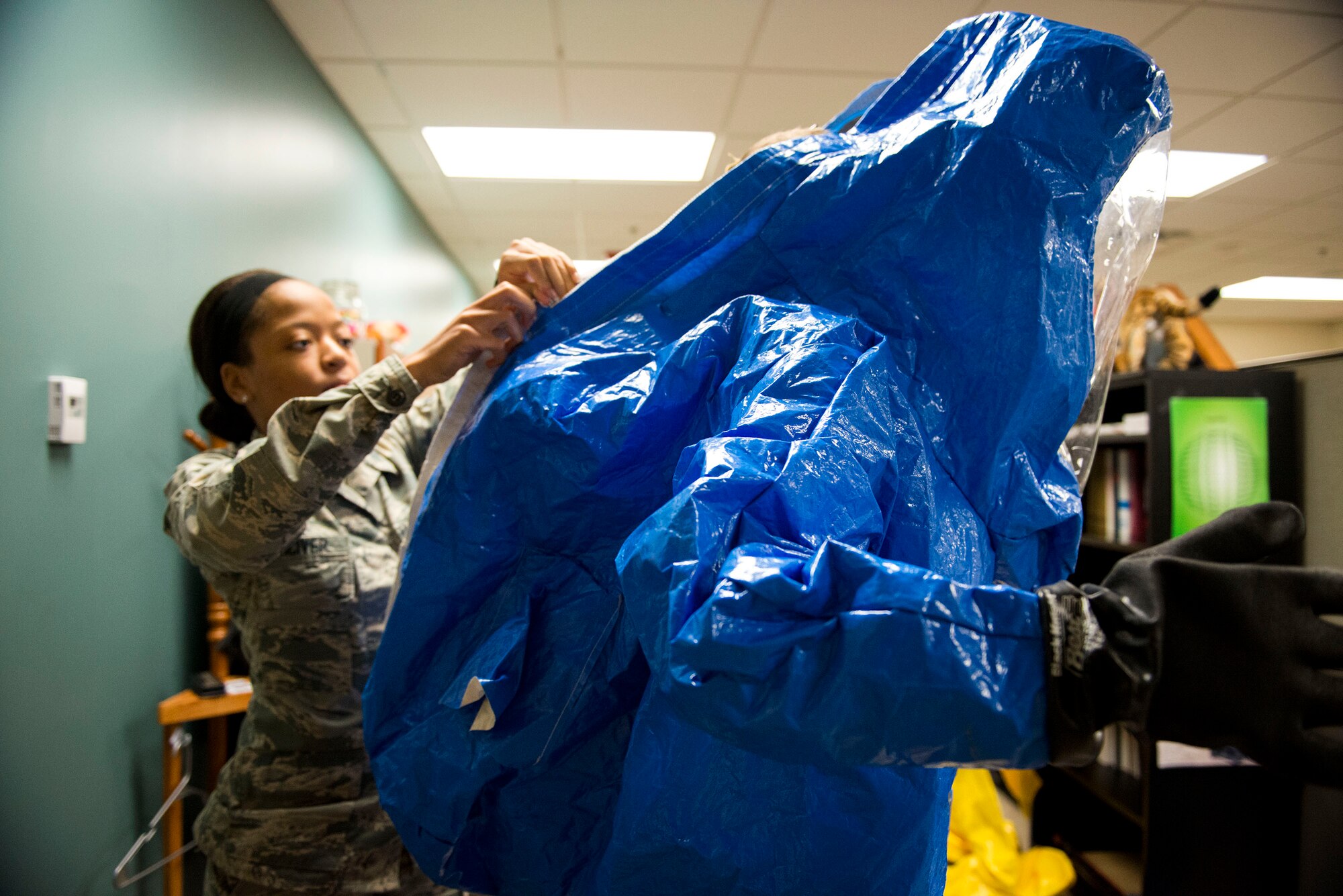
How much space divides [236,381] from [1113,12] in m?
2.75

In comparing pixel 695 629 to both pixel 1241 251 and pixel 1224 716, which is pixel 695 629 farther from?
pixel 1241 251

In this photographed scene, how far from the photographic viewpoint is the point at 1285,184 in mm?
3648

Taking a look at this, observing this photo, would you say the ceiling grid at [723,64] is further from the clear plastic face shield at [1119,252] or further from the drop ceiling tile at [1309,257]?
the clear plastic face shield at [1119,252]

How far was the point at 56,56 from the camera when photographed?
4.17 ft

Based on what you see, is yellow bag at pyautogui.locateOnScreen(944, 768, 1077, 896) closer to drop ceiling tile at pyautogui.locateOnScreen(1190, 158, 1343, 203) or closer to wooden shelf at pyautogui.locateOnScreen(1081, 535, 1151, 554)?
wooden shelf at pyautogui.locateOnScreen(1081, 535, 1151, 554)

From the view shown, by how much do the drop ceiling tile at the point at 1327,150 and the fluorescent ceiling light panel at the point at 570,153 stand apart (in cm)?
280

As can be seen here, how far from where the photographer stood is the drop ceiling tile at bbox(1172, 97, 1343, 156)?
2.86m

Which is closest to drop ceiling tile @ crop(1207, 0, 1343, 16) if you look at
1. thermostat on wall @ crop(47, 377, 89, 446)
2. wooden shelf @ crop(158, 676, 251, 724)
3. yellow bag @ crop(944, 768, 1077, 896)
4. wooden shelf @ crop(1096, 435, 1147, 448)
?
wooden shelf @ crop(1096, 435, 1147, 448)

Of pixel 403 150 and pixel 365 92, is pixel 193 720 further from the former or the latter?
pixel 403 150

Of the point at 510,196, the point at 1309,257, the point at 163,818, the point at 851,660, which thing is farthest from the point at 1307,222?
the point at 163,818

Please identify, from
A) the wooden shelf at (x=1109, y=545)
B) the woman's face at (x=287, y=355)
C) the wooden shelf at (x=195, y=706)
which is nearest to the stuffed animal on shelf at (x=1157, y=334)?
the wooden shelf at (x=1109, y=545)

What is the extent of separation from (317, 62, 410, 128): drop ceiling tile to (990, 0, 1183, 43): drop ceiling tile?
87.8 inches

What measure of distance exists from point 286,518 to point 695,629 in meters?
0.70

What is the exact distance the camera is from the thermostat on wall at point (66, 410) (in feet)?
4.14
